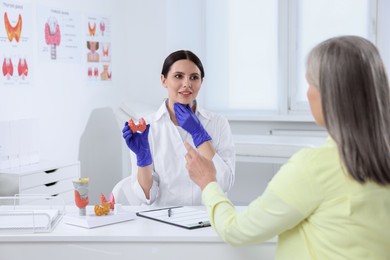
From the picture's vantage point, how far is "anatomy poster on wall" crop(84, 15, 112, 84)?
167 inches

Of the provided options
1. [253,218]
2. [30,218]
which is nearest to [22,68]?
[30,218]

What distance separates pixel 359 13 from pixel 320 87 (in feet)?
11.6

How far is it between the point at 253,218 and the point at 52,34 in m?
2.88

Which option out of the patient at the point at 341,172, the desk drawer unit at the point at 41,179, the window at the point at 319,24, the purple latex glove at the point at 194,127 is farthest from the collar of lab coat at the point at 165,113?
the window at the point at 319,24

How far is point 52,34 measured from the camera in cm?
385

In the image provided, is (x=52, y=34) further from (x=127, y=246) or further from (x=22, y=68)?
(x=127, y=246)

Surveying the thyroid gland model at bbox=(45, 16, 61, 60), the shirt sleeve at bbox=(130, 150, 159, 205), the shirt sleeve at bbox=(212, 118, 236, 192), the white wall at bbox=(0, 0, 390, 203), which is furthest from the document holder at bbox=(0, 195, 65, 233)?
the thyroid gland model at bbox=(45, 16, 61, 60)

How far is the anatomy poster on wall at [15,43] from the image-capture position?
341 cm

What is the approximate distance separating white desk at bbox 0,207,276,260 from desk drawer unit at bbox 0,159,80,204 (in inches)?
54.8

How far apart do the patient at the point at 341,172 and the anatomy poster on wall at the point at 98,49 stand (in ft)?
10.4

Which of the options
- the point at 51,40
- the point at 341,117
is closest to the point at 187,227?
the point at 341,117

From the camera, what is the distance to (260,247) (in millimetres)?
1655

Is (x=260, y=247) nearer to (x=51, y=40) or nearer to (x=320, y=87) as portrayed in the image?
(x=320, y=87)

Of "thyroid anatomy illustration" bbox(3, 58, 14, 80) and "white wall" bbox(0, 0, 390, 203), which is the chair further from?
"white wall" bbox(0, 0, 390, 203)
